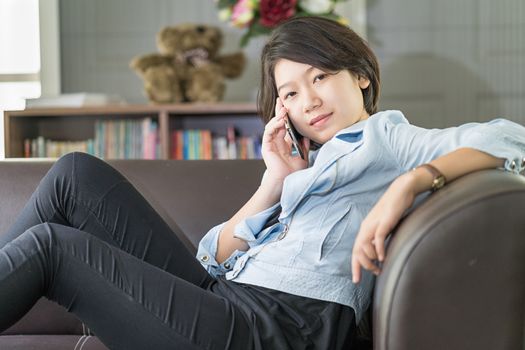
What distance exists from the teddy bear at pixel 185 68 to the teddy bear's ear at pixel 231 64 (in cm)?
3

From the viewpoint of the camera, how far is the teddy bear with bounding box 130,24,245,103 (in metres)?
3.07

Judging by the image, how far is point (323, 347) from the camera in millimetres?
1244

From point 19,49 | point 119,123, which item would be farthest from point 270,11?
point 19,49

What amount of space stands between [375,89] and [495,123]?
1.41 feet

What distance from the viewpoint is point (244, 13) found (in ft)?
9.89

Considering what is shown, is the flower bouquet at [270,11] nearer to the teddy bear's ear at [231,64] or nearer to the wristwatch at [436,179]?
the teddy bear's ear at [231,64]

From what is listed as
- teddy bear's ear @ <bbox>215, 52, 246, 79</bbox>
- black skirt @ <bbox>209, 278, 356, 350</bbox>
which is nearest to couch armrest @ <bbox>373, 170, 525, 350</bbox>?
black skirt @ <bbox>209, 278, 356, 350</bbox>

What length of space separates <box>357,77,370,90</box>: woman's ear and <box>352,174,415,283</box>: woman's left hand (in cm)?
49

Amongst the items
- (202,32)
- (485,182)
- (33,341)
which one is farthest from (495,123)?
(202,32)

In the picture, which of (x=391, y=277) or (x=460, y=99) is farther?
(x=460, y=99)

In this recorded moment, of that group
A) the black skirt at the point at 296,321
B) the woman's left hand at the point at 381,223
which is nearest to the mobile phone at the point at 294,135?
the black skirt at the point at 296,321

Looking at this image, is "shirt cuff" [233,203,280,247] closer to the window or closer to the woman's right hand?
the woman's right hand

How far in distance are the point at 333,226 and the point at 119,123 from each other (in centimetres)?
205

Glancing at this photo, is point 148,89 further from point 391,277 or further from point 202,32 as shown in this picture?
point 391,277
